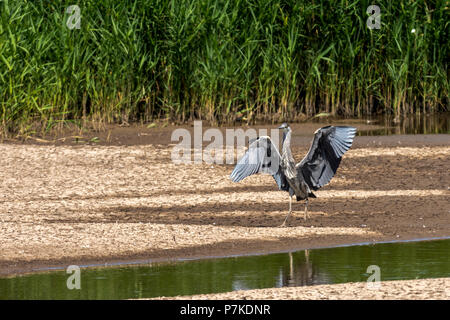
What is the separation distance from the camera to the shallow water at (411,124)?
52.5 feet

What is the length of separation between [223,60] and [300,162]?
6833mm

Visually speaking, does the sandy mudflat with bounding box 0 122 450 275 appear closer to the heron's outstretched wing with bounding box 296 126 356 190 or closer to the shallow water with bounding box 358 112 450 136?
the heron's outstretched wing with bounding box 296 126 356 190

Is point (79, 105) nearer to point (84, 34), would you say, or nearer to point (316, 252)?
point (84, 34)

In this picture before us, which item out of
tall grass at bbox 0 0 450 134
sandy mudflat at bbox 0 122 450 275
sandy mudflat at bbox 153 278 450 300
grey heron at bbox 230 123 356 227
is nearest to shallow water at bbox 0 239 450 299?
sandy mudflat at bbox 0 122 450 275

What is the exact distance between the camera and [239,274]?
7836 millimetres

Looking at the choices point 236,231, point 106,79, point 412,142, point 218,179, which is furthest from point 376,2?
point 236,231

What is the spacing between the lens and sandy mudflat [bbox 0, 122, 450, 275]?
8773mm

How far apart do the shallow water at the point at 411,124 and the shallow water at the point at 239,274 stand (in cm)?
727

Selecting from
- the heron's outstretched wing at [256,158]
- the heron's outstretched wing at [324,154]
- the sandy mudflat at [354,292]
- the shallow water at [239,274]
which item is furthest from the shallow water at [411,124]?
the sandy mudflat at [354,292]

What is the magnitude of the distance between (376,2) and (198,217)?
26.6 ft

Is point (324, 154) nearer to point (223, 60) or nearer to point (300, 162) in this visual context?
point (300, 162)

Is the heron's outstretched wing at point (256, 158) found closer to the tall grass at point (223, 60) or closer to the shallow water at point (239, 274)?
the shallow water at point (239, 274)

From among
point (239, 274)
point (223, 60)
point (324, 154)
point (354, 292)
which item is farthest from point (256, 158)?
point (223, 60)

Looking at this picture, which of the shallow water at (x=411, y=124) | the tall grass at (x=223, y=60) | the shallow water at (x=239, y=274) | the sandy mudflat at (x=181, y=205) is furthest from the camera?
the shallow water at (x=411, y=124)
